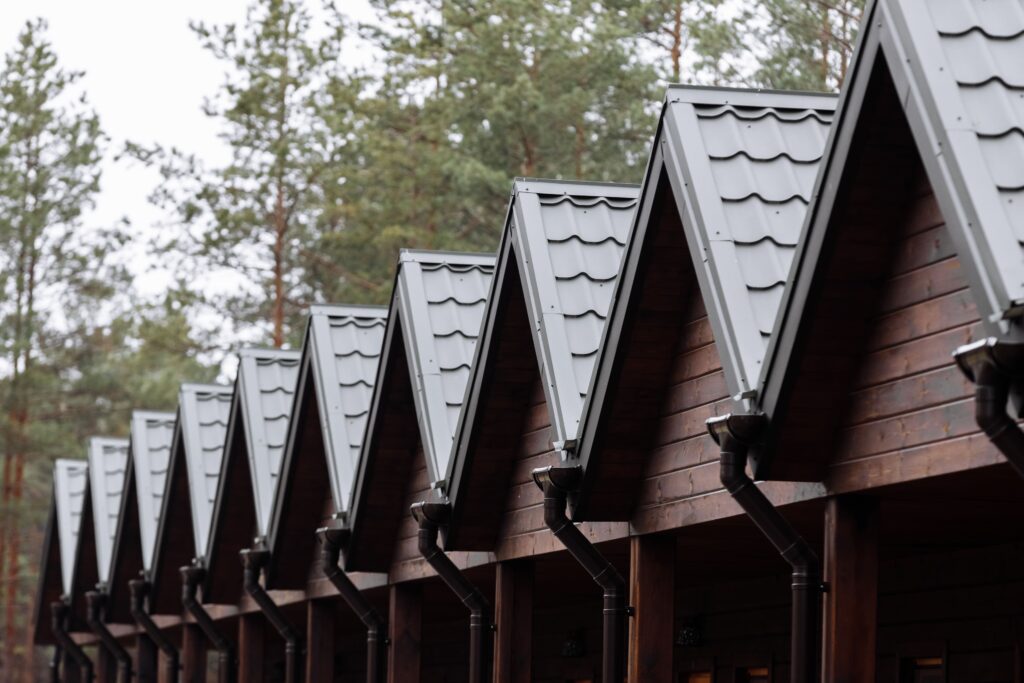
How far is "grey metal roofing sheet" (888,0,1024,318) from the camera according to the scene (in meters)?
5.91

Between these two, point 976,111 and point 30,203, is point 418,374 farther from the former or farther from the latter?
point 30,203

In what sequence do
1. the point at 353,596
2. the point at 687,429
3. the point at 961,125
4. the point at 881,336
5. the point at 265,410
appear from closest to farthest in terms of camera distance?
the point at 961,125 → the point at 881,336 → the point at 687,429 → the point at 353,596 → the point at 265,410

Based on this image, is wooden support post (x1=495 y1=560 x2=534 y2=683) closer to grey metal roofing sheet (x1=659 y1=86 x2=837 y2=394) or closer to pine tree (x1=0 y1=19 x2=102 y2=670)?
grey metal roofing sheet (x1=659 y1=86 x2=837 y2=394)

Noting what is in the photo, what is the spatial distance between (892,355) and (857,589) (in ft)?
3.31

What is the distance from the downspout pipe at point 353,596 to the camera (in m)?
13.6

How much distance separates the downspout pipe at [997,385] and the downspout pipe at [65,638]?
19317 mm

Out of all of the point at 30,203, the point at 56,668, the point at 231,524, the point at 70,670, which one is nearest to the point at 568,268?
the point at 231,524

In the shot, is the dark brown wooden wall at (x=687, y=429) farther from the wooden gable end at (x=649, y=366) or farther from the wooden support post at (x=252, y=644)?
the wooden support post at (x=252, y=644)

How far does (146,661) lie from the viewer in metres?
21.4

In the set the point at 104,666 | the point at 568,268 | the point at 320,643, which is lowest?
the point at 320,643

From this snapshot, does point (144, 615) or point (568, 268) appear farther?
point (144, 615)

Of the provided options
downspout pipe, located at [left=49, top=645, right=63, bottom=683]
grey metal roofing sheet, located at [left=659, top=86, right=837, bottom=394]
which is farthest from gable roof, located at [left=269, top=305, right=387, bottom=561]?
downspout pipe, located at [left=49, top=645, right=63, bottom=683]

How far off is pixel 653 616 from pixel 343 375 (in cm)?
576

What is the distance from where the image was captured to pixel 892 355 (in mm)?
7281
